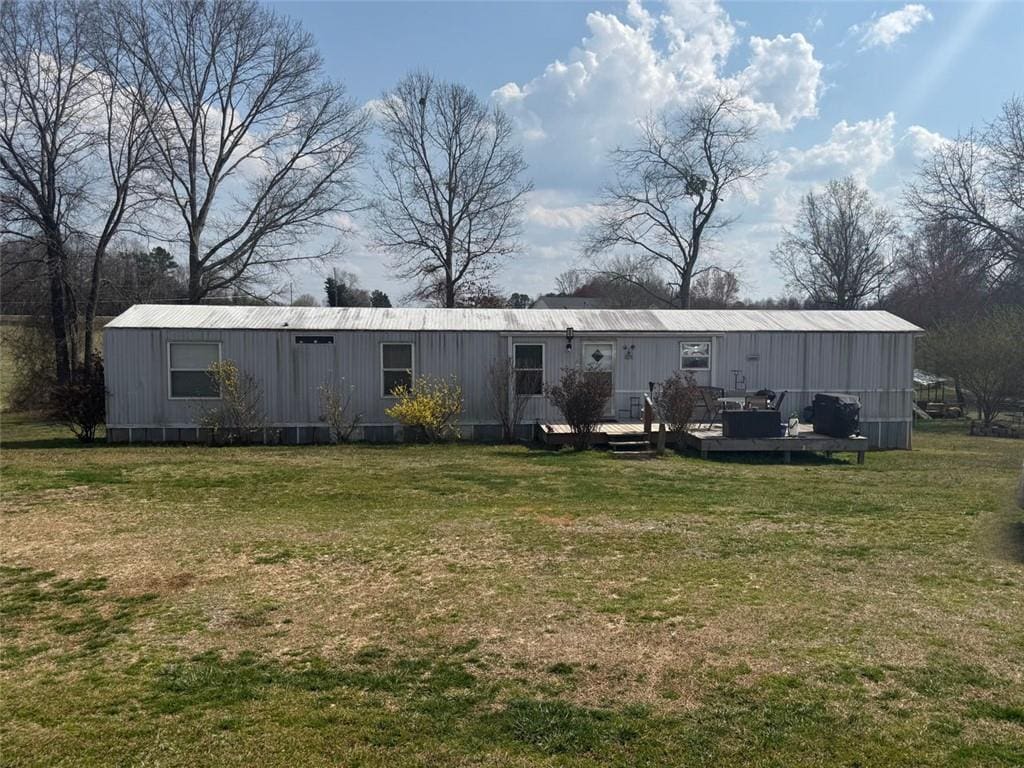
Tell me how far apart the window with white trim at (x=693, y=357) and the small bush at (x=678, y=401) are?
210 cm

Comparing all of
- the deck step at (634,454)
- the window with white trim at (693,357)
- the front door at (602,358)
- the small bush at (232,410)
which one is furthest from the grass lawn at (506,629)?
the window with white trim at (693,357)

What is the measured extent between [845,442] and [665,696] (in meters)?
10.9

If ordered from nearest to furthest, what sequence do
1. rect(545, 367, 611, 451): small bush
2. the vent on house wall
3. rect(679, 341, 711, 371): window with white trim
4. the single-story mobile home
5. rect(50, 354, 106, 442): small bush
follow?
rect(545, 367, 611, 451): small bush
rect(50, 354, 106, 442): small bush
the single-story mobile home
the vent on house wall
rect(679, 341, 711, 371): window with white trim

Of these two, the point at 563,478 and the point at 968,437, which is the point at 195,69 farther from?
the point at 968,437

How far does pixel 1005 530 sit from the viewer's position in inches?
280

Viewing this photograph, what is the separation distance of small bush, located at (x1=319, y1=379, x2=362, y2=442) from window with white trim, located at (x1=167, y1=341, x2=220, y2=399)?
212 centimetres

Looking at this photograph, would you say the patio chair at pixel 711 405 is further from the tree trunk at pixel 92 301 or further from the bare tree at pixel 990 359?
the tree trunk at pixel 92 301

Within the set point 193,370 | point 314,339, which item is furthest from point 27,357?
point 314,339

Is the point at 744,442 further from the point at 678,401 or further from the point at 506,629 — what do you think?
the point at 506,629

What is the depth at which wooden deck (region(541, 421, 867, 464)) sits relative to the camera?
41.8ft

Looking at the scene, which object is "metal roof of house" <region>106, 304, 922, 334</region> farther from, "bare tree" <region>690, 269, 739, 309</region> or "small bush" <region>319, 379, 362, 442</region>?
"bare tree" <region>690, 269, 739, 309</region>

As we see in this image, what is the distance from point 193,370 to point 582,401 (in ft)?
25.8

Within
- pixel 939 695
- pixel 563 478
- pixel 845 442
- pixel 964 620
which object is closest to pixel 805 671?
pixel 939 695

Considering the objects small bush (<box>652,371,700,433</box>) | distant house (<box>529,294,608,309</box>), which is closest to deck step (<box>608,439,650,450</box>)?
small bush (<box>652,371,700,433</box>)
